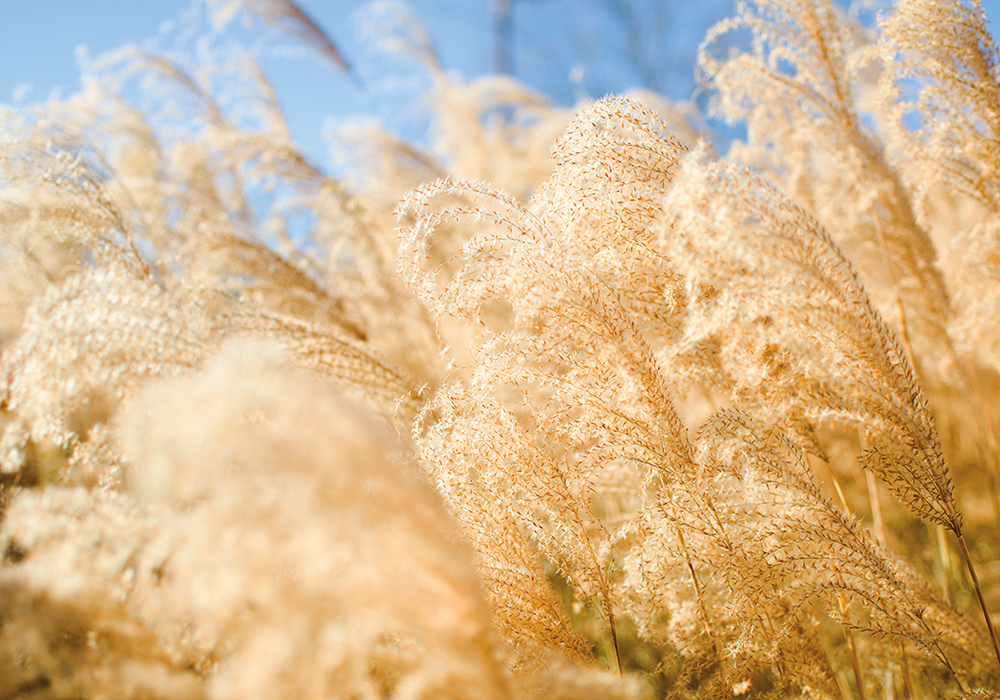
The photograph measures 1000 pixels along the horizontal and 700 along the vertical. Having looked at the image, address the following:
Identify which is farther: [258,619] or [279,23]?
[279,23]

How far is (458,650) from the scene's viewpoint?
0.75 meters

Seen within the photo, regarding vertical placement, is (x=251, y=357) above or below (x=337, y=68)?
below

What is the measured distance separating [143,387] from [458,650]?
91 centimetres

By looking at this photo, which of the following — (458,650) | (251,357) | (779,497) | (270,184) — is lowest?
(458,650)

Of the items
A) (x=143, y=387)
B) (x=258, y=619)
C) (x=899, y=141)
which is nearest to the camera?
(x=258, y=619)

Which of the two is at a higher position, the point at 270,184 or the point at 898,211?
the point at 270,184

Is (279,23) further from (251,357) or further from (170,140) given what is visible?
(251,357)

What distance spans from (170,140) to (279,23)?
181 centimetres

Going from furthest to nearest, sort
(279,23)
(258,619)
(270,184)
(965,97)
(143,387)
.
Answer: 1. (279,23)
2. (270,184)
3. (965,97)
4. (143,387)
5. (258,619)

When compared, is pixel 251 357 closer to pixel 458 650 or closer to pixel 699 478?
pixel 458 650

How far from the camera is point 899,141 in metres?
1.90

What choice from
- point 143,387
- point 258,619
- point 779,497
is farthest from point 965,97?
point 143,387

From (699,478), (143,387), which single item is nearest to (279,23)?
(143,387)

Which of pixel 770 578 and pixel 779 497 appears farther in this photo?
pixel 779 497
